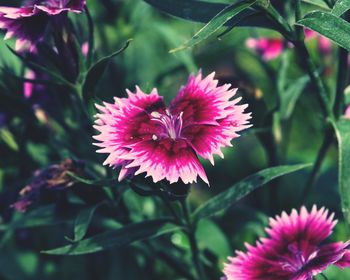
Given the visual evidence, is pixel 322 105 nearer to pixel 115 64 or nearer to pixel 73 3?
pixel 73 3

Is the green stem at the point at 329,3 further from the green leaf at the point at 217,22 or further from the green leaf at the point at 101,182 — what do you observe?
the green leaf at the point at 101,182

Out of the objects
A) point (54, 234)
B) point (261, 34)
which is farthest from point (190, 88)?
point (261, 34)

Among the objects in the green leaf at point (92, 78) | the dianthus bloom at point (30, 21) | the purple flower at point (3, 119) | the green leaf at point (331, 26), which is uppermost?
the purple flower at point (3, 119)

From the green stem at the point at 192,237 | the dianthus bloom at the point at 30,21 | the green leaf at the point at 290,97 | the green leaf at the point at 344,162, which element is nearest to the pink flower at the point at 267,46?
the green leaf at the point at 290,97

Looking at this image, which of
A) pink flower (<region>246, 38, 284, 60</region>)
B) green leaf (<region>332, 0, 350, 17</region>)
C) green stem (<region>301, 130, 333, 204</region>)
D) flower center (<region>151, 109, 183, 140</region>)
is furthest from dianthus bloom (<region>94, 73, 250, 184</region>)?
pink flower (<region>246, 38, 284, 60</region>)

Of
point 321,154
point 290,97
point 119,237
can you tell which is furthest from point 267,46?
point 119,237
